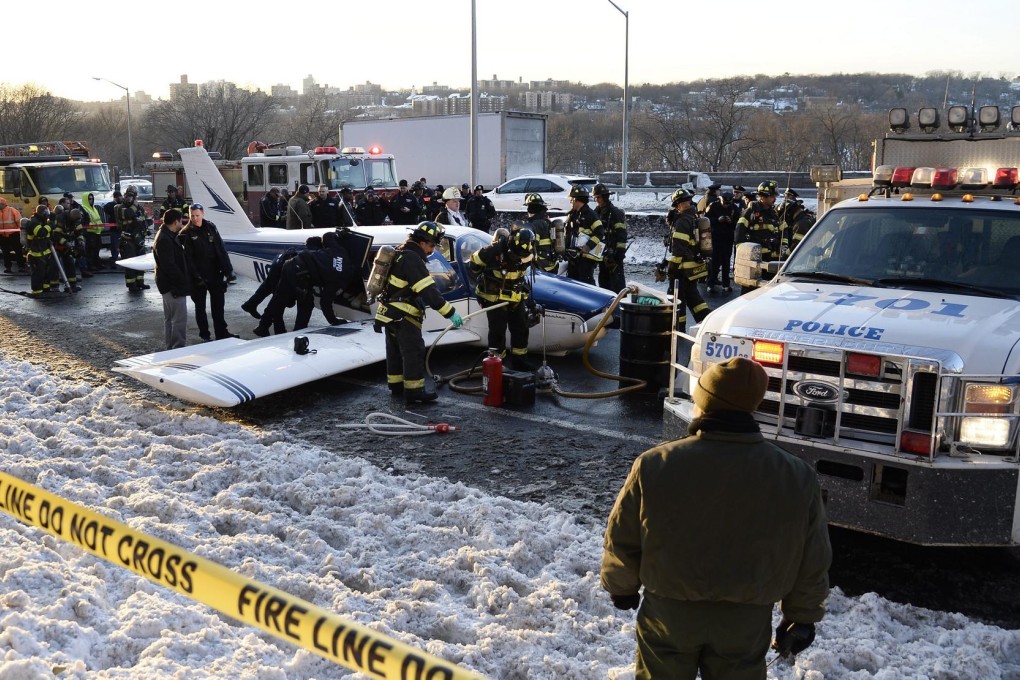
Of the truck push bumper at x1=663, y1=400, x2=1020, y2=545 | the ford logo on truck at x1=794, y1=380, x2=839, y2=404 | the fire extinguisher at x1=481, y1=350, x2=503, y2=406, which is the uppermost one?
the ford logo on truck at x1=794, y1=380, x2=839, y2=404

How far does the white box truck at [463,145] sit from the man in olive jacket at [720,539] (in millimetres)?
28953

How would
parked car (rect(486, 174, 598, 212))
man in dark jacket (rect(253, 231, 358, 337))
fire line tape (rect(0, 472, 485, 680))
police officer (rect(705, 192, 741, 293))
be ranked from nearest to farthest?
fire line tape (rect(0, 472, 485, 680)) → man in dark jacket (rect(253, 231, 358, 337)) → police officer (rect(705, 192, 741, 293)) → parked car (rect(486, 174, 598, 212))

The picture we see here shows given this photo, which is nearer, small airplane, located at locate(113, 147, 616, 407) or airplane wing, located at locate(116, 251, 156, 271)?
small airplane, located at locate(113, 147, 616, 407)

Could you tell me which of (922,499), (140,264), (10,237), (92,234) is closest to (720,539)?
(922,499)

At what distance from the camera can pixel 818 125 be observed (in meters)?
61.3

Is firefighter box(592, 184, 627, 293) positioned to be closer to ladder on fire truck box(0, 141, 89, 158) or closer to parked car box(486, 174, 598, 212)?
parked car box(486, 174, 598, 212)

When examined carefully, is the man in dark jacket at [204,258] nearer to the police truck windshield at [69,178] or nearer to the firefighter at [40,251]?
the firefighter at [40,251]

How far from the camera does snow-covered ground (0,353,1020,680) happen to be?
428cm

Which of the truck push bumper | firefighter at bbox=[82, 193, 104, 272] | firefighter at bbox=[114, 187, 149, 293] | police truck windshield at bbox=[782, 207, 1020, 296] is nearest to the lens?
the truck push bumper

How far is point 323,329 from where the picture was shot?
1066 cm

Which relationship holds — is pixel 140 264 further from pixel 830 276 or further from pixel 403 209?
pixel 830 276

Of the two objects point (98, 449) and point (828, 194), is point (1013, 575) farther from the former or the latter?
point (98, 449)

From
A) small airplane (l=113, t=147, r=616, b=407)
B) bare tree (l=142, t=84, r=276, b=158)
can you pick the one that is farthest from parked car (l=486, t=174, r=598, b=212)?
bare tree (l=142, t=84, r=276, b=158)

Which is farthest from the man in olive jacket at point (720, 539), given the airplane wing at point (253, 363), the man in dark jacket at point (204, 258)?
the man in dark jacket at point (204, 258)
